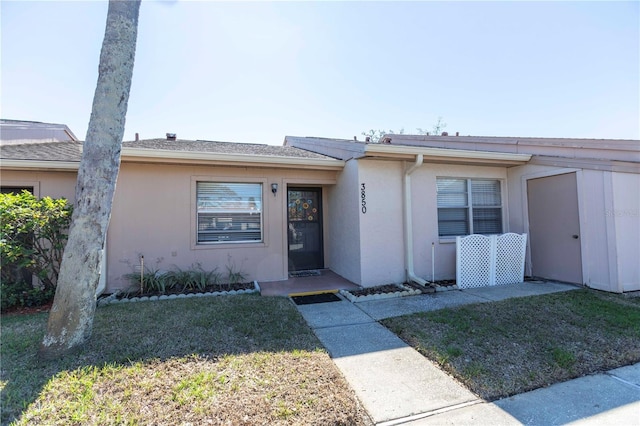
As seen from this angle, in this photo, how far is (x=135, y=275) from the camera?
6148 mm

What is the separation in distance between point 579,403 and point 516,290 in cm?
400

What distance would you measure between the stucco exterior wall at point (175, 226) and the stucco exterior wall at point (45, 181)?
1013mm

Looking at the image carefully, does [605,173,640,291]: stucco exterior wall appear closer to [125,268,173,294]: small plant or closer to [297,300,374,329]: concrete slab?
[297,300,374,329]: concrete slab

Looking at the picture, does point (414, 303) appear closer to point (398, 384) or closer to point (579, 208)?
point (398, 384)

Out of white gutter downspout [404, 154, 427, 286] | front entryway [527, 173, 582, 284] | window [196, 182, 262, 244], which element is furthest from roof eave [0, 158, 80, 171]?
front entryway [527, 173, 582, 284]

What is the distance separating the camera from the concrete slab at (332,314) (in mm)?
4570

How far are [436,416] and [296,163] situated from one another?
547 cm

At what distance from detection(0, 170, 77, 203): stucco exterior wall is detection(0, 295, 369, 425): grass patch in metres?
2.73

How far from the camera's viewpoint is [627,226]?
587 cm

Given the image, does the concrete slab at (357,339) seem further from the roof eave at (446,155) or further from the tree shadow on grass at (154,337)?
the roof eave at (446,155)

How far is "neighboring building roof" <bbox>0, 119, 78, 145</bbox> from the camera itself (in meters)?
8.16

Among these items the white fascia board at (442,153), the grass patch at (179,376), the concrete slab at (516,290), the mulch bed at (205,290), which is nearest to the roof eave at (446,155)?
the white fascia board at (442,153)

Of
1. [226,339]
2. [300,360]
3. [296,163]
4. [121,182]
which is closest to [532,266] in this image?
[296,163]

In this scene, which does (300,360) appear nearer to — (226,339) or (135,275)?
(226,339)
